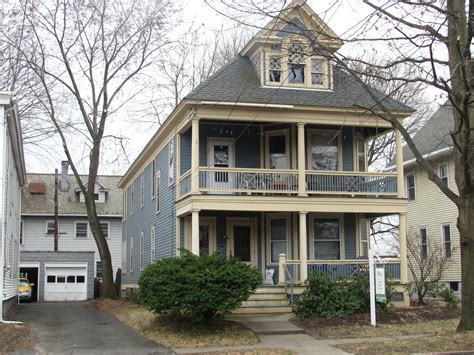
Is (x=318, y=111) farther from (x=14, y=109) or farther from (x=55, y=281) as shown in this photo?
(x=55, y=281)

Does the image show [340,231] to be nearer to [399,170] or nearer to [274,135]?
[399,170]

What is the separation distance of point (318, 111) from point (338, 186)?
2.60 meters

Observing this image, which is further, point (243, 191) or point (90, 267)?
point (90, 267)

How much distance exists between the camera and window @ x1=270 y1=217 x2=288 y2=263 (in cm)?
2172

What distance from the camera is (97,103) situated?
1224 inches

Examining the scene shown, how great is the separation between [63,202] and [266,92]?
1221 inches

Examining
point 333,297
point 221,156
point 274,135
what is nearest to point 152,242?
point 221,156

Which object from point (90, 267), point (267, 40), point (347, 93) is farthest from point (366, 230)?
point (90, 267)

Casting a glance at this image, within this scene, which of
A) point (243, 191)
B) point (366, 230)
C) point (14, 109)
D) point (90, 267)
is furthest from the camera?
point (90, 267)

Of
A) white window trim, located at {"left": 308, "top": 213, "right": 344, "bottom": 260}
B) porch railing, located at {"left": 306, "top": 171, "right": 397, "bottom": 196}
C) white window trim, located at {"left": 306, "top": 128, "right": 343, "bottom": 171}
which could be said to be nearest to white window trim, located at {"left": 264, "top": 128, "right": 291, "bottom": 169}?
white window trim, located at {"left": 306, "top": 128, "right": 343, "bottom": 171}

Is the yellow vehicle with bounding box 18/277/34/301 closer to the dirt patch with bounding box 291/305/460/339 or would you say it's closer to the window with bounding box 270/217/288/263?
the window with bounding box 270/217/288/263

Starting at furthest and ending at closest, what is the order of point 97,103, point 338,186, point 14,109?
point 97,103
point 338,186
point 14,109

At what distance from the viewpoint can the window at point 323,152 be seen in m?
22.3

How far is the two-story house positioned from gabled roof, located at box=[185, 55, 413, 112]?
0.04m
